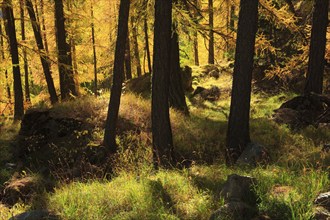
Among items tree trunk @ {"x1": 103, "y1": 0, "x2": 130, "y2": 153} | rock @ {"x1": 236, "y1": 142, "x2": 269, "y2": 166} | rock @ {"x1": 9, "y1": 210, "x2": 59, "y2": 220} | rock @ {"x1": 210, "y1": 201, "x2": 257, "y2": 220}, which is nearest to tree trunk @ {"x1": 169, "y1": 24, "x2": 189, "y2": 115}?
tree trunk @ {"x1": 103, "y1": 0, "x2": 130, "y2": 153}

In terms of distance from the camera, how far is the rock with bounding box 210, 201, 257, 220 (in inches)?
159

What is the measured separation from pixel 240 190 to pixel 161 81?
4231 millimetres

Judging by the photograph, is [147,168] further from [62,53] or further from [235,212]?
[62,53]

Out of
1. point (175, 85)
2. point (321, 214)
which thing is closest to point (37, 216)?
point (321, 214)

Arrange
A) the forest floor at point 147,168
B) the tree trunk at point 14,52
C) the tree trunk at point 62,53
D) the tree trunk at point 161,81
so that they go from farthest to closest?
the tree trunk at point 14,52 → the tree trunk at point 62,53 → the tree trunk at point 161,81 → the forest floor at point 147,168

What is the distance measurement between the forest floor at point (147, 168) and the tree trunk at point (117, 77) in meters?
0.40

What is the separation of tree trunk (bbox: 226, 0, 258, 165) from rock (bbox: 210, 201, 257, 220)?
143 inches

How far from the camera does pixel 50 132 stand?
10906mm

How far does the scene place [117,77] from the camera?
374 inches

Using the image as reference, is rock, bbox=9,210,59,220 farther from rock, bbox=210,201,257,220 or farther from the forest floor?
rock, bbox=210,201,257,220

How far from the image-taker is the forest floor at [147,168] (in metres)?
4.66

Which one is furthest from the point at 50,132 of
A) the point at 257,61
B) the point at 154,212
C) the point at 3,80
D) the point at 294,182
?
the point at 257,61

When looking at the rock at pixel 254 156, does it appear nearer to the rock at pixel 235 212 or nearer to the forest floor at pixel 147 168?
the forest floor at pixel 147 168

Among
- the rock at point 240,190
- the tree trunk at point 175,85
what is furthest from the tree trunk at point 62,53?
the rock at point 240,190
